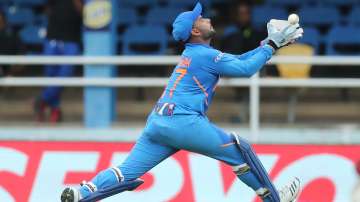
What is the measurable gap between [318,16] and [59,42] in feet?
13.5

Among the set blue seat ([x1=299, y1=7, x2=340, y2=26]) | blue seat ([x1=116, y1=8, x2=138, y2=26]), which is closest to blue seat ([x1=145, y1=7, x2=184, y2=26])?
blue seat ([x1=116, y1=8, x2=138, y2=26])

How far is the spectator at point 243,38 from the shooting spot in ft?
36.8

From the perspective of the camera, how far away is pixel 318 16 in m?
12.9

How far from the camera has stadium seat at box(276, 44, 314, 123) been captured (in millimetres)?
10438

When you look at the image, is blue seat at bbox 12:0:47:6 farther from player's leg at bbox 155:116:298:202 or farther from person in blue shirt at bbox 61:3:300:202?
player's leg at bbox 155:116:298:202

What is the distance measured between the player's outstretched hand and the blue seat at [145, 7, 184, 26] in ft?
21.1

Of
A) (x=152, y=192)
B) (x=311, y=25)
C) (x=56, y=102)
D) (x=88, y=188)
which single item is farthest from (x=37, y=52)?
(x=88, y=188)

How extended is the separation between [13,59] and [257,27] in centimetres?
438

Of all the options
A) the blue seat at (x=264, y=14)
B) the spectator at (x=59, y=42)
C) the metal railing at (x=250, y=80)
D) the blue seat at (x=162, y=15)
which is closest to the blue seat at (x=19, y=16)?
the blue seat at (x=162, y=15)

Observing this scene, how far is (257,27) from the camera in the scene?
12.7 m

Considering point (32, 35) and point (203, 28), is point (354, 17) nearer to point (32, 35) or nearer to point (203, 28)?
point (32, 35)

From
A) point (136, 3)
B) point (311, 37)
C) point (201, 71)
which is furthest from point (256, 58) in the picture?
point (136, 3)

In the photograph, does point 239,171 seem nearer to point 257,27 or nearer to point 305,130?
point 305,130

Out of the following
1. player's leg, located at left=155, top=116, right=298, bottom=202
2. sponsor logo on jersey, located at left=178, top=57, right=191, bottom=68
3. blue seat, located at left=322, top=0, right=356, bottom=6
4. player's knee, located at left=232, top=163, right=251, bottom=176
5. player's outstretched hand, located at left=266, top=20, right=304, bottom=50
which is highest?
player's outstretched hand, located at left=266, top=20, right=304, bottom=50
